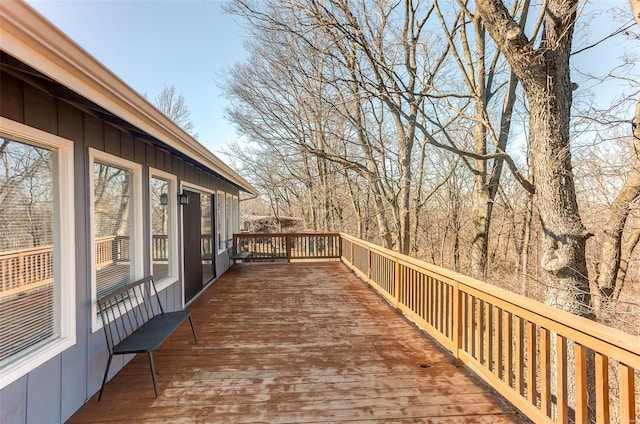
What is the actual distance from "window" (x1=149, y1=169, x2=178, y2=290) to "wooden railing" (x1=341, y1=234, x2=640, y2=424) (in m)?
3.12

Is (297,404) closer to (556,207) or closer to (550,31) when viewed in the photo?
(556,207)

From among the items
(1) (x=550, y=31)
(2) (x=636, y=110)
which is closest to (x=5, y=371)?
(1) (x=550, y=31)

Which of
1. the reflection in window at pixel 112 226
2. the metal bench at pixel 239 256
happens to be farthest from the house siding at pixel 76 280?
the metal bench at pixel 239 256

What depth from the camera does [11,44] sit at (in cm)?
115

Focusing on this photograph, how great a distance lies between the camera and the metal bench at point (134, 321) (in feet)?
7.66

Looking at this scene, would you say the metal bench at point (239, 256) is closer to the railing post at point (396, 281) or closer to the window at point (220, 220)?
the window at point (220, 220)

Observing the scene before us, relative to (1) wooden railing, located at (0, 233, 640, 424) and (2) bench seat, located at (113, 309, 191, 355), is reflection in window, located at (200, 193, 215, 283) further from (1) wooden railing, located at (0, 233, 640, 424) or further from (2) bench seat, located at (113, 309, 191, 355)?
(2) bench seat, located at (113, 309, 191, 355)

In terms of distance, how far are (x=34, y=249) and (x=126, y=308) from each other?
1.19 metres

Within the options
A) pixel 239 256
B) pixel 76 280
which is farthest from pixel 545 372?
pixel 239 256

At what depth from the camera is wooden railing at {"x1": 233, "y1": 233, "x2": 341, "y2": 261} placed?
872cm

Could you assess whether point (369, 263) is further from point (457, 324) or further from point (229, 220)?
point (229, 220)

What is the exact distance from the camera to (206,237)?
6.05 m

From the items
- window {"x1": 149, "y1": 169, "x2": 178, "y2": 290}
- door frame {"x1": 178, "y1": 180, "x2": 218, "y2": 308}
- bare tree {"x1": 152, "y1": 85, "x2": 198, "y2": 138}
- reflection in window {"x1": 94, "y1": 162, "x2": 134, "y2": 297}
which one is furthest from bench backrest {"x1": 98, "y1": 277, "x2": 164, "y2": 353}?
bare tree {"x1": 152, "y1": 85, "x2": 198, "y2": 138}

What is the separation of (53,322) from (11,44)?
1771 millimetres
